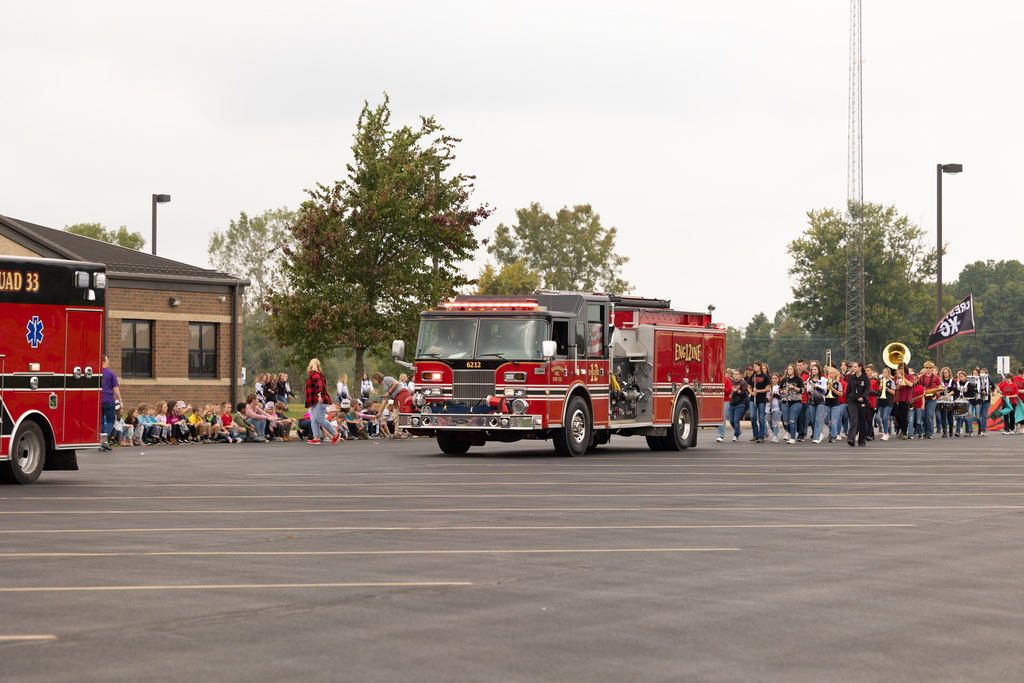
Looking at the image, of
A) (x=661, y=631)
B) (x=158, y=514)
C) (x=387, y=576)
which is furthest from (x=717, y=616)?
(x=158, y=514)

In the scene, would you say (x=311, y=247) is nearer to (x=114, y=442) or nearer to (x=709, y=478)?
(x=114, y=442)

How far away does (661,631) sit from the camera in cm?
774

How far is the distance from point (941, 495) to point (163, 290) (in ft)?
96.7

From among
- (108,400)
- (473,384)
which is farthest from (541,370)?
(108,400)

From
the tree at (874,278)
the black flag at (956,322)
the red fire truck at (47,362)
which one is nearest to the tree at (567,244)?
the tree at (874,278)

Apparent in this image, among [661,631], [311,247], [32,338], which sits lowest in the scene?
[661,631]

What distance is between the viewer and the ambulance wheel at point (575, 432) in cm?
2511

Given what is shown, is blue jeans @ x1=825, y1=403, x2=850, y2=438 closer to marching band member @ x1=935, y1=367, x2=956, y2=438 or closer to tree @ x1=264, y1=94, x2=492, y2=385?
marching band member @ x1=935, y1=367, x2=956, y2=438

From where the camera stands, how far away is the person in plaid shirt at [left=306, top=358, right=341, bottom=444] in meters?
28.6

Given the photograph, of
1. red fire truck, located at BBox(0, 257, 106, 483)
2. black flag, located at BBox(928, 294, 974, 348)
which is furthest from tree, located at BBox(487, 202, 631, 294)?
red fire truck, located at BBox(0, 257, 106, 483)

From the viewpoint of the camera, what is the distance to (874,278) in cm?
10581

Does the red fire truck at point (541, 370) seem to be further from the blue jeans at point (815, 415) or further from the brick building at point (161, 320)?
the brick building at point (161, 320)

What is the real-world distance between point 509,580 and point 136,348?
3315 centimetres

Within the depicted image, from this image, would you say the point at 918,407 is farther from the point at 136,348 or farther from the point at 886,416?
the point at 136,348
